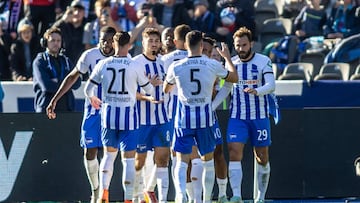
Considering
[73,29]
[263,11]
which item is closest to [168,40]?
[73,29]

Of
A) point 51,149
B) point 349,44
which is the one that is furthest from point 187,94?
point 349,44

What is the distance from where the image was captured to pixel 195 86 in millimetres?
13219

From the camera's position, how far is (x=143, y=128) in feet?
46.4

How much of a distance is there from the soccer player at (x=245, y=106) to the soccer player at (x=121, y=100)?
103cm

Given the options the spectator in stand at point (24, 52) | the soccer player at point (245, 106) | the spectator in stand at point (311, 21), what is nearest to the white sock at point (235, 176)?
the soccer player at point (245, 106)

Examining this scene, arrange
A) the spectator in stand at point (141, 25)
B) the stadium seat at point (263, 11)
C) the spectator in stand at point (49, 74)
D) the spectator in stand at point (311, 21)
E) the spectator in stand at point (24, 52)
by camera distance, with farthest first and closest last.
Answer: the stadium seat at point (263, 11)
the spectator in stand at point (311, 21)
the spectator in stand at point (24, 52)
the spectator in stand at point (141, 25)
the spectator in stand at point (49, 74)

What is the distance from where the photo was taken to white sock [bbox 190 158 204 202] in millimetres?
13766

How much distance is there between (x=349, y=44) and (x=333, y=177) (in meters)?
4.33

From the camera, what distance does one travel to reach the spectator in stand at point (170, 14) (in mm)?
20078

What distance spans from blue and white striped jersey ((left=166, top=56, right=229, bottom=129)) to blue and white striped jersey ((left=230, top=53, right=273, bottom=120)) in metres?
0.71

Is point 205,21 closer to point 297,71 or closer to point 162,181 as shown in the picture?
point 297,71

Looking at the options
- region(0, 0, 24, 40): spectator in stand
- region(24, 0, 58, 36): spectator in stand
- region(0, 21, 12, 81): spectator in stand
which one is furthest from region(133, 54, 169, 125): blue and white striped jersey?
region(0, 0, 24, 40): spectator in stand

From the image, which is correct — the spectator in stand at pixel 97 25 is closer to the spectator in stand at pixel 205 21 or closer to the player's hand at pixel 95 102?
the spectator in stand at pixel 205 21

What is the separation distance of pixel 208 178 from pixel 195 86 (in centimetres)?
118
